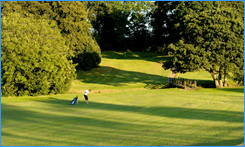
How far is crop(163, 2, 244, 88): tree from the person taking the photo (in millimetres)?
37219

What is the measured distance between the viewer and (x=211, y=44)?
37469 mm

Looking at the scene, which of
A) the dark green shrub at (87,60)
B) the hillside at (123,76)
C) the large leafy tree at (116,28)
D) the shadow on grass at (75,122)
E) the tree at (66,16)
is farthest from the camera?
the large leafy tree at (116,28)

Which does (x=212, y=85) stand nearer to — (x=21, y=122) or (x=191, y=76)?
(x=191, y=76)

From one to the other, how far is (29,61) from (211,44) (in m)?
24.1

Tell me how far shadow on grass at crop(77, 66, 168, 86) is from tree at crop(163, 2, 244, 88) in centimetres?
1109

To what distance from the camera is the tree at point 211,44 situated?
37.2m

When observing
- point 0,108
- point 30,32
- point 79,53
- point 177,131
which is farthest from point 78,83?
point 177,131

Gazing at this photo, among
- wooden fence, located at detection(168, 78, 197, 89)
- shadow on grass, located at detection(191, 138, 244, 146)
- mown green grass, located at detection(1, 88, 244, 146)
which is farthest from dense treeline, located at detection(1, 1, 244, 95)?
shadow on grass, located at detection(191, 138, 244, 146)

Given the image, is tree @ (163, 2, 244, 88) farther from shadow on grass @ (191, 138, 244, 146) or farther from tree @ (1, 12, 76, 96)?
shadow on grass @ (191, 138, 244, 146)

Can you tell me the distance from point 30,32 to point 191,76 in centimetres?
3280

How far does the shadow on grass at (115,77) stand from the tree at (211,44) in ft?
36.4

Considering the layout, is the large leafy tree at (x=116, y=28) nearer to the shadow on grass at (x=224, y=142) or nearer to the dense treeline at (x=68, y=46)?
the dense treeline at (x=68, y=46)

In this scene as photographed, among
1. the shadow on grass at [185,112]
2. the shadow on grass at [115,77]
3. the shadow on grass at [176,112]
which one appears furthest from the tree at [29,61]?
the shadow on grass at [115,77]

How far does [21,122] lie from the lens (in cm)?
1708
